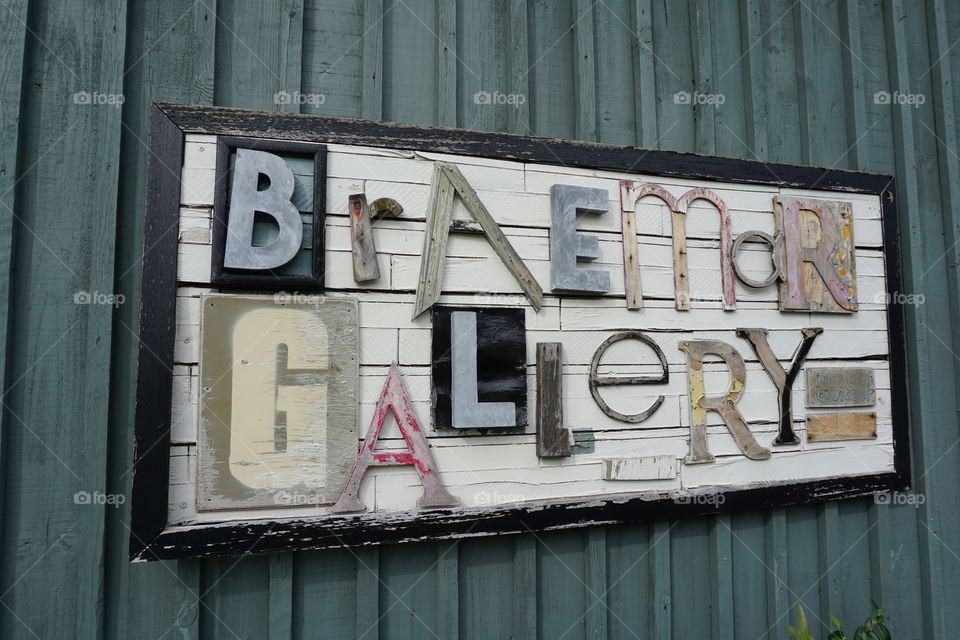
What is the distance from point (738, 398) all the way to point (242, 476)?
1.35m

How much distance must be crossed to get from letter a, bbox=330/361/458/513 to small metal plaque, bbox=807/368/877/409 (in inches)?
46.0

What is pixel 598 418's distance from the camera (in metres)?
1.45

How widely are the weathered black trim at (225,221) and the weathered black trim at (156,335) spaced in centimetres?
9

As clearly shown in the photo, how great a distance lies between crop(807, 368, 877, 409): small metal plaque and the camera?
1.66 m

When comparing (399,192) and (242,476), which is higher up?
(399,192)

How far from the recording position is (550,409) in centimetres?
139

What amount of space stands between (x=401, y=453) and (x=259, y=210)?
2.17 ft

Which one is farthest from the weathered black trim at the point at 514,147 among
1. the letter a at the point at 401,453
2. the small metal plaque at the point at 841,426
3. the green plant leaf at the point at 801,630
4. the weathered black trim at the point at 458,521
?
the green plant leaf at the point at 801,630

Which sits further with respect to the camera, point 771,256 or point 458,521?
point 771,256

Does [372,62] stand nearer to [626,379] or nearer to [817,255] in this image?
[626,379]

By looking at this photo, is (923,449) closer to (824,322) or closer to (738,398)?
(824,322)

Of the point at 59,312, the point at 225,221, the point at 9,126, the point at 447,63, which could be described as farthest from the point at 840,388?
the point at 9,126

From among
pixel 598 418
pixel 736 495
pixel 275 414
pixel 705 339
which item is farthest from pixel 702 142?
pixel 275 414

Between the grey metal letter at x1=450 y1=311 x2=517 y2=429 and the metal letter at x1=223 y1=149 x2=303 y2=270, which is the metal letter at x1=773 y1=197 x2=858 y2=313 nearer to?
the grey metal letter at x1=450 y1=311 x2=517 y2=429
